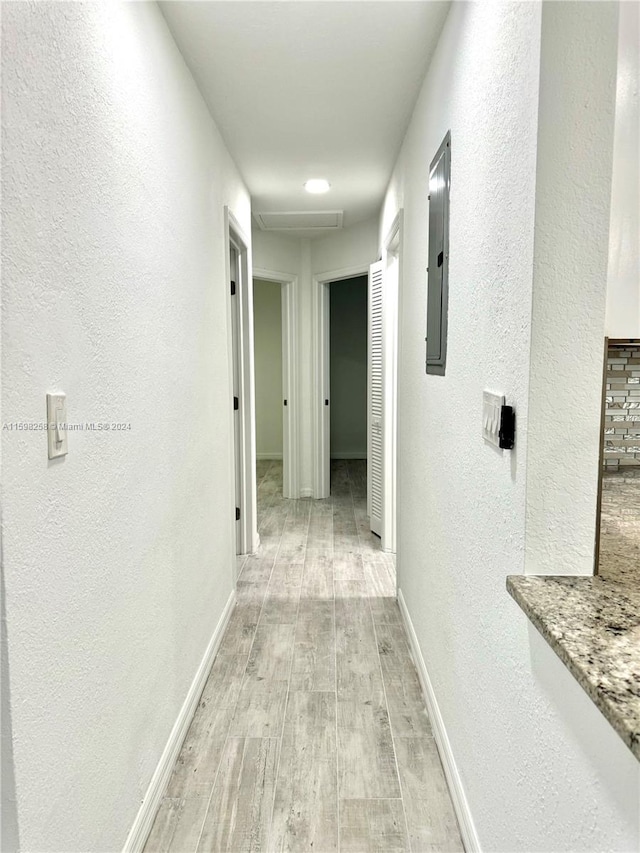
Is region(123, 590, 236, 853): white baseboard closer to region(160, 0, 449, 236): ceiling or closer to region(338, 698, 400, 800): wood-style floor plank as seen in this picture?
region(338, 698, 400, 800): wood-style floor plank

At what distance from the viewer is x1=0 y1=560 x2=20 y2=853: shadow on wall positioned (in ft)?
2.69

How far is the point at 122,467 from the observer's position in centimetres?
130

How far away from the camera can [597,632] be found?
0.79 metres

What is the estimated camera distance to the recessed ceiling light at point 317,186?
3.24 meters

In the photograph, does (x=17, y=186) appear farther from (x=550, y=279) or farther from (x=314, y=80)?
(x=314, y=80)

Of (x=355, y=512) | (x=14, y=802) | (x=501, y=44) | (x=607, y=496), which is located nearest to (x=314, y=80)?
(x=501, y=44)

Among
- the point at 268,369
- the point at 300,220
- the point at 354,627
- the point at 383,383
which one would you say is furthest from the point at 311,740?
the point at 268,369

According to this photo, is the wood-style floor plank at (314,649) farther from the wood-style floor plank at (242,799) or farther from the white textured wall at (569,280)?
the white textured wall at (569,280)

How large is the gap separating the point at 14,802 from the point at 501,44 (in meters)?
1.70

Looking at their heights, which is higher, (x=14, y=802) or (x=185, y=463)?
(x=185, y=463)

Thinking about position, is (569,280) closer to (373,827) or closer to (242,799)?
(373,827)

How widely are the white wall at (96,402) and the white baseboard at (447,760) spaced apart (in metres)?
0.87

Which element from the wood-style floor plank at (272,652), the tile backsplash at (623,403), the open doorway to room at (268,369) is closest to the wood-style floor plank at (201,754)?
the wood-style floor plank at (272,652)

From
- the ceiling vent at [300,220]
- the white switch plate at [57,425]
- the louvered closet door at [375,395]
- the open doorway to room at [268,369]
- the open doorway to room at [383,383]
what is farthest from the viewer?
the open doorway to room at [268,369]
